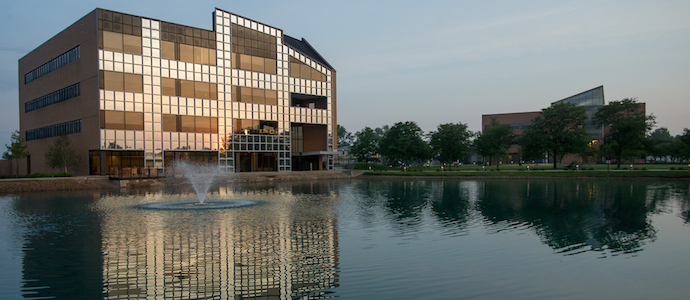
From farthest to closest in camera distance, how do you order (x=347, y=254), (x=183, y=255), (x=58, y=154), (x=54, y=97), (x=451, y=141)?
1. (x=451, y=141)
2. (x=54, y=97)
3. (x=58, y=154)
4. (x=347, y=254)
5. (x=183, y=255)

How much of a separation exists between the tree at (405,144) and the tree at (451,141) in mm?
2355

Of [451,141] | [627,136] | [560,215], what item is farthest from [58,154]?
[627,136]

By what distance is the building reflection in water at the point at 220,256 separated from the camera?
9.10 m

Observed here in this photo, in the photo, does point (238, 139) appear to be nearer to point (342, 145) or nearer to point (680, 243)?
point (680, 243)

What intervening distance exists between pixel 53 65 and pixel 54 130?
8.88 metres

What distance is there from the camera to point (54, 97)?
58.0 meters

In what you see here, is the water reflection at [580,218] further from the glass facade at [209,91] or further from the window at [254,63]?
the window at [254,63]

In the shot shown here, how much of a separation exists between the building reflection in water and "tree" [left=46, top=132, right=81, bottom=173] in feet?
114

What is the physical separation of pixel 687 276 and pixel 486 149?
70.9 meters

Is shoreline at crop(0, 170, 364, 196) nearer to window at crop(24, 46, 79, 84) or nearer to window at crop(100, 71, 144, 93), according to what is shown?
window at crop(100, 71, 144, 93)

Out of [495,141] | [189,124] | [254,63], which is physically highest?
[254,63]

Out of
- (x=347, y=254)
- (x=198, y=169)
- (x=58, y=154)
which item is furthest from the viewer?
(x=198, y=169)

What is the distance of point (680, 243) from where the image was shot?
1407cm

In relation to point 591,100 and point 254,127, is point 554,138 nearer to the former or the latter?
point 254,127
